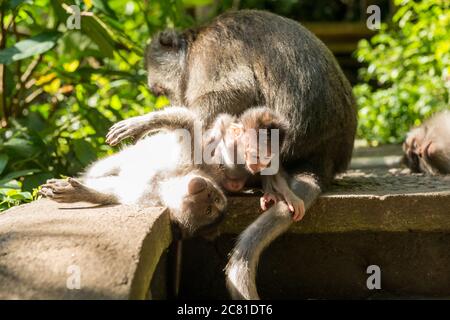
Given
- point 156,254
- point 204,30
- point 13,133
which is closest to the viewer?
point 156,254

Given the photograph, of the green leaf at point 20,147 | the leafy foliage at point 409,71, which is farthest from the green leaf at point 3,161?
the leafy foliage at point 409,71

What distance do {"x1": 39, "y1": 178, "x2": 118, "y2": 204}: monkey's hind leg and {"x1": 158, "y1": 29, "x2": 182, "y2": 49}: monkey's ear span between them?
1528 mm

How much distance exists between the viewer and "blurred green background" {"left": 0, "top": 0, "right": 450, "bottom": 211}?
471 centimetres

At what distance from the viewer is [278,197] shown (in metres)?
3.40

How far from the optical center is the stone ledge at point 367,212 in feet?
11.2

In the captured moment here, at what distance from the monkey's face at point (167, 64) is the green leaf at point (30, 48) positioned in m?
0.67

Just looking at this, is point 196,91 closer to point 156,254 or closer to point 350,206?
point 350,206

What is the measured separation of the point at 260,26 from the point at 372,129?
4314mm

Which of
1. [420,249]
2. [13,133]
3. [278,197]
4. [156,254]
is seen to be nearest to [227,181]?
[278,197]

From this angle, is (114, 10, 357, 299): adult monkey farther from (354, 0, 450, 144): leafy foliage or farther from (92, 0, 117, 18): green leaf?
(354, 0, 450, 144): leafy foliage

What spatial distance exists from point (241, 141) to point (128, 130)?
2.18ft

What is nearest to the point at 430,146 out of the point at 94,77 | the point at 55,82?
the point at 55,82

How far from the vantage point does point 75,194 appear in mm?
3436

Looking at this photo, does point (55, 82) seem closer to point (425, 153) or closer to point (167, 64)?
point (167, 64)
